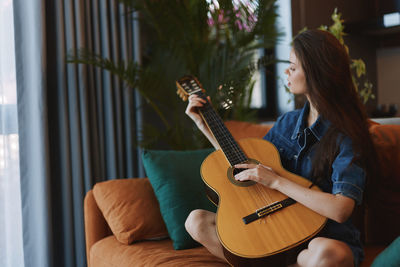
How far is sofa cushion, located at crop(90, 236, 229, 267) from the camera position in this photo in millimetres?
1358

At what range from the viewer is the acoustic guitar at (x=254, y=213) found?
3.65 ft

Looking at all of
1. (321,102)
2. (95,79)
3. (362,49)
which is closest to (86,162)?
(95,79)

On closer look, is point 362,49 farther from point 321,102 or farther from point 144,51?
point 321,102

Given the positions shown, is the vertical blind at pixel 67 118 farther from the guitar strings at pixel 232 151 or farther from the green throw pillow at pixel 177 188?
the guitar strings at pixel 232 151

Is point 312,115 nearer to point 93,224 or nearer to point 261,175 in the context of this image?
point 261,175

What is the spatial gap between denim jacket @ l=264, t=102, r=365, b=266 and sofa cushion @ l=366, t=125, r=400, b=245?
0.23m

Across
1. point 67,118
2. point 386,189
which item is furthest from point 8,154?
point 386,189

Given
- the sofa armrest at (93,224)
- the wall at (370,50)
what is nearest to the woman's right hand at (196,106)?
the sofa armrest at (93,224)

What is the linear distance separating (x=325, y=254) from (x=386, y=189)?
51cm

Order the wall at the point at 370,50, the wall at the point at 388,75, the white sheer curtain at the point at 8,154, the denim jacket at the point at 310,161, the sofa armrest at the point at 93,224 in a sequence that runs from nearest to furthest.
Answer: the denim jacket at the point at 310,161
the sofa armrest at the point at 93,224
the white sheer curtain at the point at 8,154
the wall at the point at 370,50
the wall at the point at 388,75

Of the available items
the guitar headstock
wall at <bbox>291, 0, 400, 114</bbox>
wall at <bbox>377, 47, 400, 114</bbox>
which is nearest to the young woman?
the guitar headstock

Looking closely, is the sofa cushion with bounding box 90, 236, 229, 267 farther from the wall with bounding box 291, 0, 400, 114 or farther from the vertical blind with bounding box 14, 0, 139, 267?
the wall with bounding box 291, 0, 400, 114

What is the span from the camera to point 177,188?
1592 millimetres

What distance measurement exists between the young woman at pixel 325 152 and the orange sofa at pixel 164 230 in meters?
0.12
